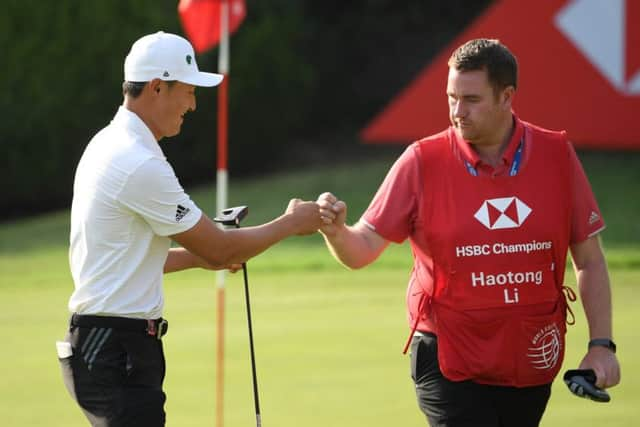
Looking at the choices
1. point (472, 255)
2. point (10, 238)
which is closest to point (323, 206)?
point (472, 255)

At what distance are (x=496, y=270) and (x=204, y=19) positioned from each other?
772 cm

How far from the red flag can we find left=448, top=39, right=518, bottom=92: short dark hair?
7.01m

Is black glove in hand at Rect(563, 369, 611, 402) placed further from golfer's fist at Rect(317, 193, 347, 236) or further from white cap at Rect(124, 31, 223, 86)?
white cap at Rect(124, 31, 223, 86)

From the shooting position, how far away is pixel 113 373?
14.5 feet

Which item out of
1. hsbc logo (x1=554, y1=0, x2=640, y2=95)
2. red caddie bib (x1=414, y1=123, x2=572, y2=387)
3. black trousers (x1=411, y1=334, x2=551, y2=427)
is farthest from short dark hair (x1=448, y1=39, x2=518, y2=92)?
hsbc logo (x1=554, y1=0, x2=640, y2=95)

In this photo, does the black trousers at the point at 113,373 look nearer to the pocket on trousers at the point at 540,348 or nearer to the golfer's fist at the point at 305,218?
the golfer's fist at the point at 305,218

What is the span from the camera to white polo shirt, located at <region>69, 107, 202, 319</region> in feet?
14.4

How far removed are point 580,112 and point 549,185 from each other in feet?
41.1

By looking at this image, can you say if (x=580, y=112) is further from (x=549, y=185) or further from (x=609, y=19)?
(x=549, y=185)

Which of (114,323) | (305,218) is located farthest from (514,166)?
(114,323)

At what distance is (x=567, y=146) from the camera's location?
14.9ft

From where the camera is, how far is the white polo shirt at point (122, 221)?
439cm

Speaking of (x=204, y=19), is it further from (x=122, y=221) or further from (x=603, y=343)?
(x=603, y=343)

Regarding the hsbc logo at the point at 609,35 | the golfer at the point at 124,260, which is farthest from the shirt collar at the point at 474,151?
the hsbc logo at the point at 609,35
